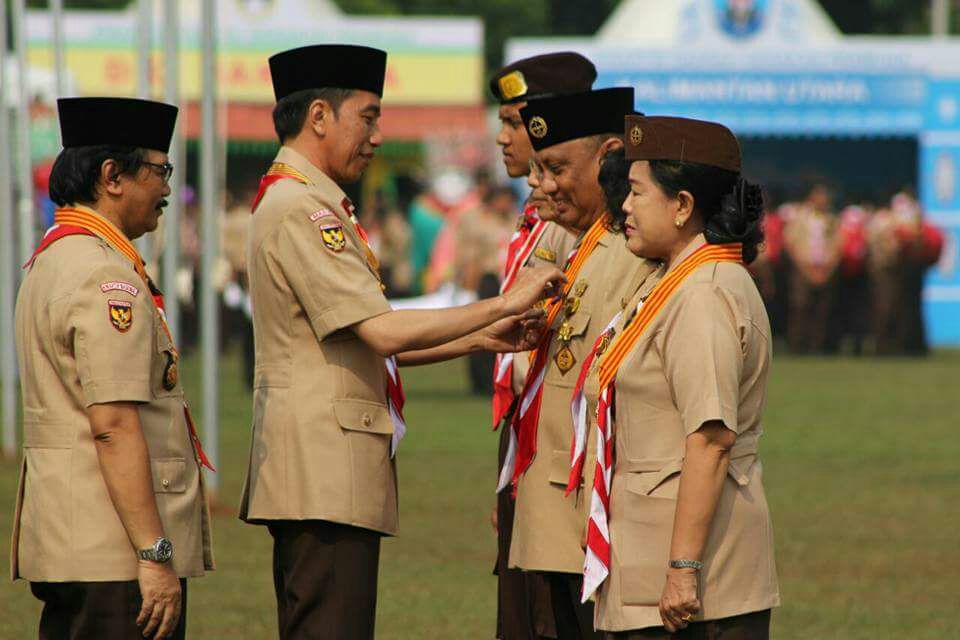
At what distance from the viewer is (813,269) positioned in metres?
26.0

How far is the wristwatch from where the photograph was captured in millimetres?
4516

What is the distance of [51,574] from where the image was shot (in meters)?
4.55

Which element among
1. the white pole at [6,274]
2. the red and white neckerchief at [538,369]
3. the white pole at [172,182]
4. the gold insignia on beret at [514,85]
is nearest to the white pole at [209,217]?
the white pole at [172,182]

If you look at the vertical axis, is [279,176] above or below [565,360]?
above

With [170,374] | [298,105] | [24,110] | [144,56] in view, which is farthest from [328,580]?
[24,110]

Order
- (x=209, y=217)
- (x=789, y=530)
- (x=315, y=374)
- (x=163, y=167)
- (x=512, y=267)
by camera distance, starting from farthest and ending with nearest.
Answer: (x=209, y=217) < (x=789, y=530) < (x=512, y=267) < (x=315, y=374) < (x=163, y=167)

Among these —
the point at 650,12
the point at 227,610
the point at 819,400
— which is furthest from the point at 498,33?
the point at 227,610

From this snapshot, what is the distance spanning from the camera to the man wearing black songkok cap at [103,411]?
4.48 metres

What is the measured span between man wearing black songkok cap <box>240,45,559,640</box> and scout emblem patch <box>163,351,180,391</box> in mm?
342

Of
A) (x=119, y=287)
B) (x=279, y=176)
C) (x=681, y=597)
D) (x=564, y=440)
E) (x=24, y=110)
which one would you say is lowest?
(x=681, y=597)

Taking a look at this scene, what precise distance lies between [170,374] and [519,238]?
1863 mm

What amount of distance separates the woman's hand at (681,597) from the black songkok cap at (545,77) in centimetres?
217

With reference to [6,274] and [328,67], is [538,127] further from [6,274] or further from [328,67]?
[6,274]

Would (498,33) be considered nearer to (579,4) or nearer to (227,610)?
(579,4)
